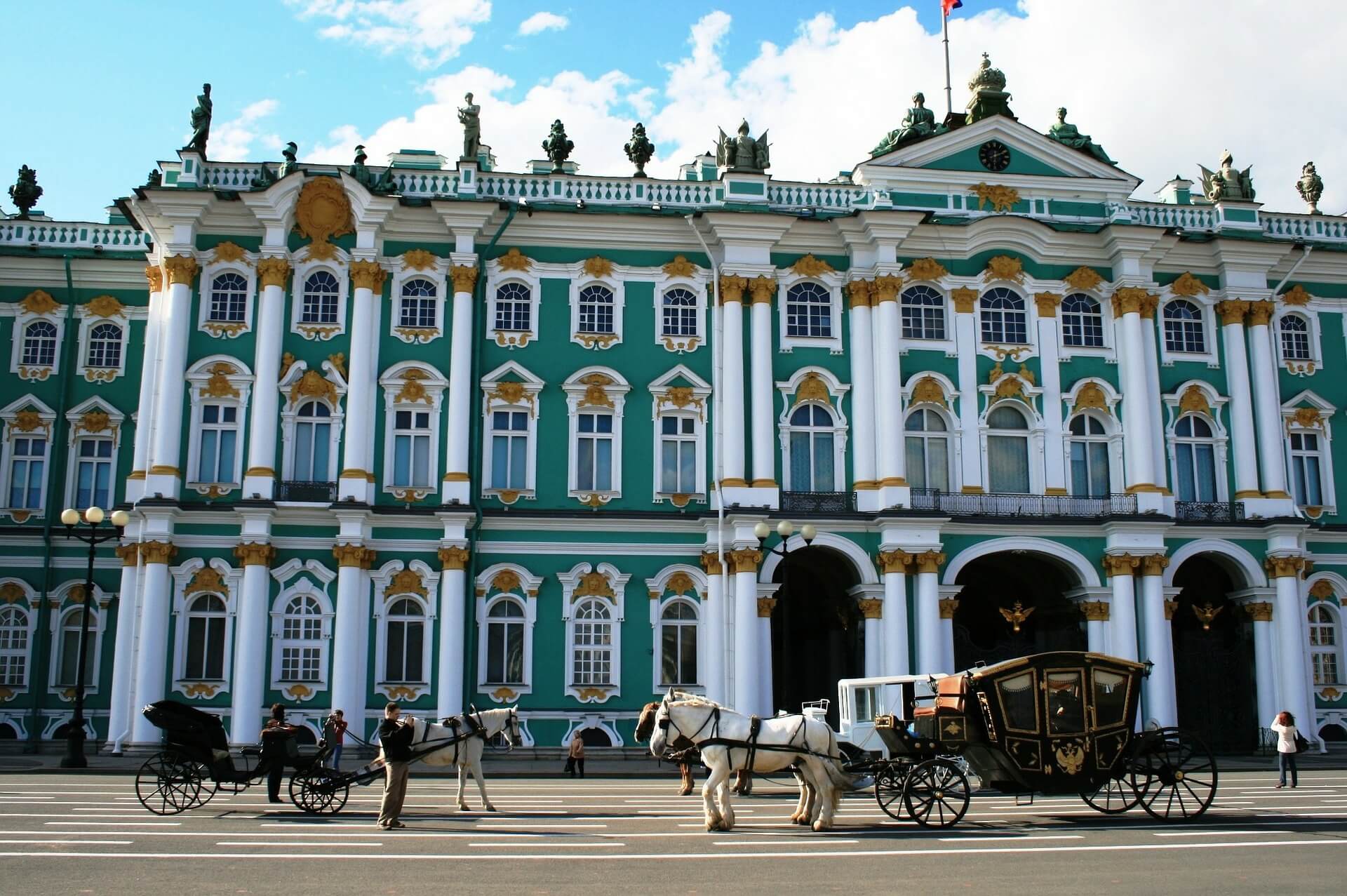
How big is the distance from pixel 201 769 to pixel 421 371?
649 inches

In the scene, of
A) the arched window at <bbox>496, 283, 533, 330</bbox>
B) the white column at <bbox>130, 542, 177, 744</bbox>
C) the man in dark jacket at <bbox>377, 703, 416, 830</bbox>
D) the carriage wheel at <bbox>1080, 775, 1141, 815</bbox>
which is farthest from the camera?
the arched window at <bbox>496, 283, 533, 330</bbox>

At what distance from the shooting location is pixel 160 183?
1422 inches

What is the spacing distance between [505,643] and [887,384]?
12.6 m

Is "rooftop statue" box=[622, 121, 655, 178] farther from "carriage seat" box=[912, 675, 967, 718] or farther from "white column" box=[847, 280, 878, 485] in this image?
"carriage seat" box=[912, 675, 967, 718]

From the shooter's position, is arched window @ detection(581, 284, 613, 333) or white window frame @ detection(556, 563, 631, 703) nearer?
white window frame @ detection(556, 563, 631, 703)

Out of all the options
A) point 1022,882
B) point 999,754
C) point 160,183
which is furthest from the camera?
point 160,183

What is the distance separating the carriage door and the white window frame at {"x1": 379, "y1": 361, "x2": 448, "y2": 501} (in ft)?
66.5

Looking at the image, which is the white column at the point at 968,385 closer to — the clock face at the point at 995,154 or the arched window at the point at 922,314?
the arched window at the point at 922,314

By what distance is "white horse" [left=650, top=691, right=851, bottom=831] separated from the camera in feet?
60.7

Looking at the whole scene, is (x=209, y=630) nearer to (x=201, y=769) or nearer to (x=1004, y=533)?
(x=201, y=769)

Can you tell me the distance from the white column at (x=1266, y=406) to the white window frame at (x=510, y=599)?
2104cm

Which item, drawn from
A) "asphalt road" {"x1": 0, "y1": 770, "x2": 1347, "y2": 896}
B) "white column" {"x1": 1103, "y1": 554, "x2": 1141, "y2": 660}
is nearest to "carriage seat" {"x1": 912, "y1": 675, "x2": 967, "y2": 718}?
"asphalt road" {"x1": 0, "y1": 770, "x2": 1347, "y2": 896}

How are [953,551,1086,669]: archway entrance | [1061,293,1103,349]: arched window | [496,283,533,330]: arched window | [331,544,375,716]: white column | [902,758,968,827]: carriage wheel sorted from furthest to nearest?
[1061,293,1103,349]: arched window → [496,283,533,330]: arched window → [953,551,1086,669]: archway entrance → [331,544,375,716]: white column → [902,758,968,827]: carriage wheel

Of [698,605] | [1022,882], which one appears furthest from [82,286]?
[1022,882]
